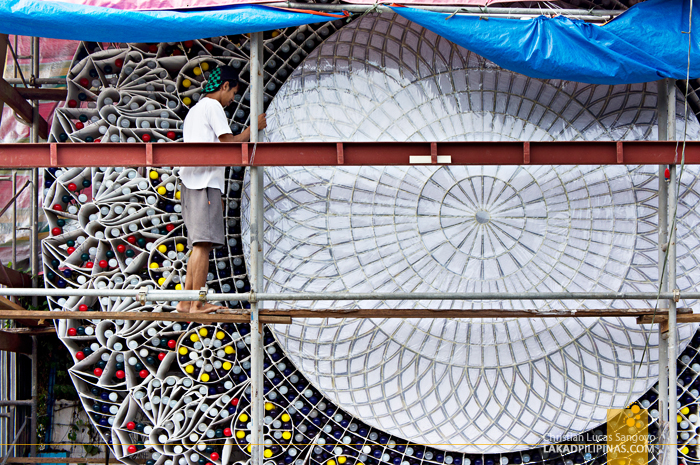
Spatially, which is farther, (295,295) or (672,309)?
(672,309)

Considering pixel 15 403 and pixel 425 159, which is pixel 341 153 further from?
pixel 15 403

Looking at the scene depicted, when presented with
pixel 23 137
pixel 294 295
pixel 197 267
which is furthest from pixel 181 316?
pixel 23 137

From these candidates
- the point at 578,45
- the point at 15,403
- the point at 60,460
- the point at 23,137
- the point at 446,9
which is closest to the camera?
the point at 578,45

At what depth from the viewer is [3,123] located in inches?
428

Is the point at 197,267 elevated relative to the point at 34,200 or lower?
lower

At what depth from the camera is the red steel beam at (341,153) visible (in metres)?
7.53

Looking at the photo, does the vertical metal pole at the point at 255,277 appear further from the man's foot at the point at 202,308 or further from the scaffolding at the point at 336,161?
the man's foot at the point at 202,308

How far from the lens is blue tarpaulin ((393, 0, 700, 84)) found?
7.59 meters

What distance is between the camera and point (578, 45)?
7.64 metres

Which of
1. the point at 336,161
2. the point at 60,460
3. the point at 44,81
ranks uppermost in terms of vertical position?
the point at 44,81

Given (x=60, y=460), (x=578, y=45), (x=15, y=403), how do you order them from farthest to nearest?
(x=15, y=403) < (x=60, y=460) < (x=578, y=45)

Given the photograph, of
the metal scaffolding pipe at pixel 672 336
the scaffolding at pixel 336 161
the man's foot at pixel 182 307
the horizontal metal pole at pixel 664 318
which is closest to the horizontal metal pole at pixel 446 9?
the scaffolding at pixel 336 161

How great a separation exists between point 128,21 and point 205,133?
1.31m

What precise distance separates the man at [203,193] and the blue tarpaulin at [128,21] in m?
0.83
